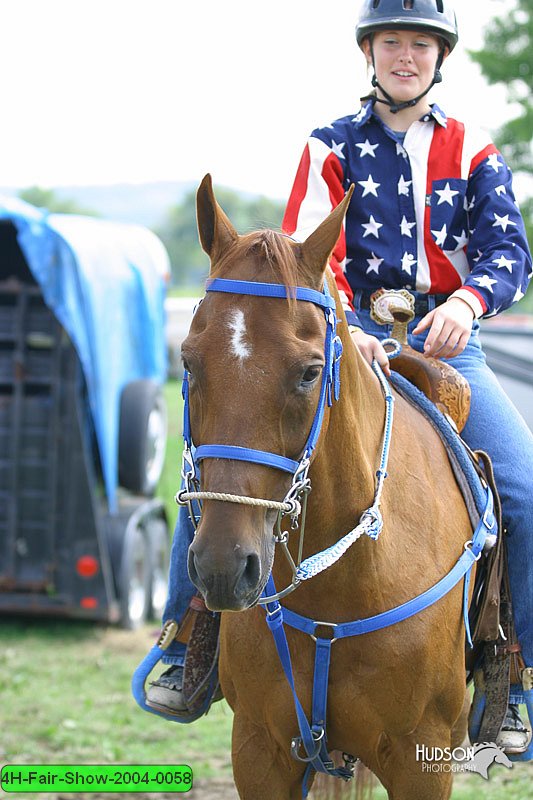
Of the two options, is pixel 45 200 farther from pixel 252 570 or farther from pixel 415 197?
pixel 252 570

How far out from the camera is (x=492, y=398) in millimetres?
3592

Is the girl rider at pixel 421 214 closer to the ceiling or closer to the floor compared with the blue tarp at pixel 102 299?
closer to the ceiling

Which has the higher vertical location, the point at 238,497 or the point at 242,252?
the point at 242,252

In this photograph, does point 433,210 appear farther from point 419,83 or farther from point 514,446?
point 514,446

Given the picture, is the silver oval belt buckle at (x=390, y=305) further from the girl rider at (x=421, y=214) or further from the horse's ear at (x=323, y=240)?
the horse's ear at (x=323, y=240)

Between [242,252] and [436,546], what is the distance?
1.16 m

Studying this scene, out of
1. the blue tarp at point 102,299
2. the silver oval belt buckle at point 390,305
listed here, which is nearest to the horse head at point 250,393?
the silver oval belt buckle at point 390,305

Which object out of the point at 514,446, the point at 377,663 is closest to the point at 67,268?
the point at 514,446

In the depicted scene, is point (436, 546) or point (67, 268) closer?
point (436, 546)

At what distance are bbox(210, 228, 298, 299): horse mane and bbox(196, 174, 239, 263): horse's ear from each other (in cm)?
3

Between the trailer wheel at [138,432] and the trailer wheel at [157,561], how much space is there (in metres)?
0.40

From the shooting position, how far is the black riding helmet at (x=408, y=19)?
143 inches

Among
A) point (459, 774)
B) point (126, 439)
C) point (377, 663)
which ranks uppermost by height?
point (377, 663)

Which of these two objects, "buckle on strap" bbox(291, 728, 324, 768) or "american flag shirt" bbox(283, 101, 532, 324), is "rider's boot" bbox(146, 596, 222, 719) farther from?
"american flag shirt" bbox(283, 101, 532, 324)
